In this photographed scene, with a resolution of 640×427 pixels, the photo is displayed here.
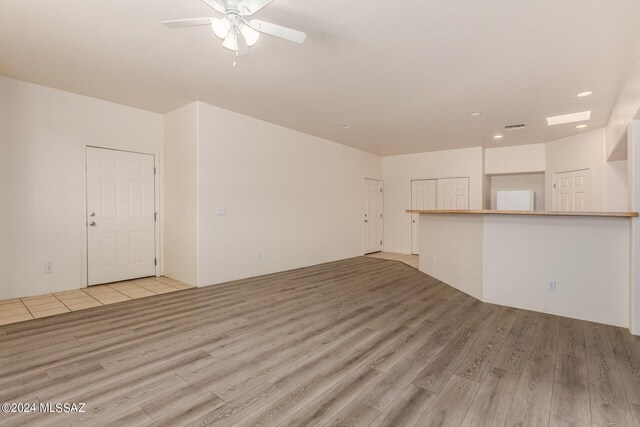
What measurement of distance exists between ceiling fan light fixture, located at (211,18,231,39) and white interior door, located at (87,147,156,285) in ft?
11.3

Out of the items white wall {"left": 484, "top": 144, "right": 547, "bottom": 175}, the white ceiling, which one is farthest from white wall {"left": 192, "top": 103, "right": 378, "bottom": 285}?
white wall {"left": 484, "top": 144, "right": 547, "bottom": 175}

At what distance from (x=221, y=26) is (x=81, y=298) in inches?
152

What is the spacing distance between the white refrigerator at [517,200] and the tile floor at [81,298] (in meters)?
7.43

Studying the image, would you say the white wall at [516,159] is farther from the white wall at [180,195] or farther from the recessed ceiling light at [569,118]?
the white wall at [180,195]

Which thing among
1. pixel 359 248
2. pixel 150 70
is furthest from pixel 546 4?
pixel 359 248

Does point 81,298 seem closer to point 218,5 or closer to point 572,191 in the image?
point 218,5

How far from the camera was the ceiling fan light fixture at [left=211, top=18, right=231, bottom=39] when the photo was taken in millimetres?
2211

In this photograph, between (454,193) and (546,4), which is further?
(454,193)

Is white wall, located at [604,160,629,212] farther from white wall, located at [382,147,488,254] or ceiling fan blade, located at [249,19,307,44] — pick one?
ceiling fan blade, located at [249,19,307,44]

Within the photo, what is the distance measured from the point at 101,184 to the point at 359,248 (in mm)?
5525

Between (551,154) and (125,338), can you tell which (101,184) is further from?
(551,154)

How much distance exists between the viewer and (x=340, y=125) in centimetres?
562

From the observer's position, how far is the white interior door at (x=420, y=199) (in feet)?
25.6

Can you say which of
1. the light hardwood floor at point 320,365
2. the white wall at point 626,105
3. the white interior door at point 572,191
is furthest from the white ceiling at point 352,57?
the light hardwood floor at point 320,365
